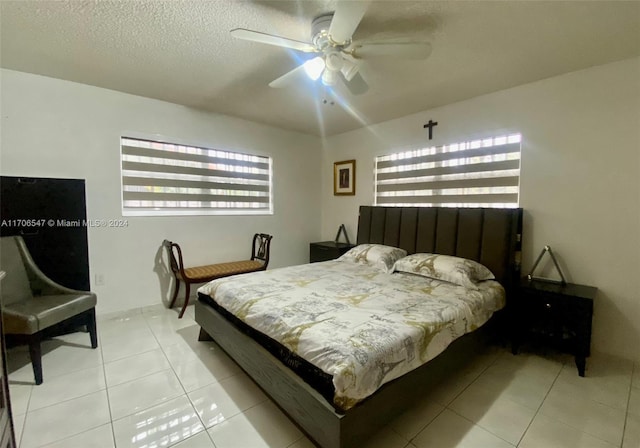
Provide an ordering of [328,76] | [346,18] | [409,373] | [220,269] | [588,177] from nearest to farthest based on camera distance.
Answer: [346,18]
[409,373]
[328,76]
[588,177]
[220,269]

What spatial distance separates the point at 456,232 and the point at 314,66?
2201 millimetres

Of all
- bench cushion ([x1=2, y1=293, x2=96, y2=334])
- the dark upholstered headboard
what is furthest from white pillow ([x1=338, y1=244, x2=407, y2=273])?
bench cushion ([x1=2, y1=293, x2=96, y2=334])

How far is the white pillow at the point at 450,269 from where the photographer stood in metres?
2.58

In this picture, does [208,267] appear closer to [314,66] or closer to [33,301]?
[33,301]

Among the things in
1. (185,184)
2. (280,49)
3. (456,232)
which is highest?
(280,49)

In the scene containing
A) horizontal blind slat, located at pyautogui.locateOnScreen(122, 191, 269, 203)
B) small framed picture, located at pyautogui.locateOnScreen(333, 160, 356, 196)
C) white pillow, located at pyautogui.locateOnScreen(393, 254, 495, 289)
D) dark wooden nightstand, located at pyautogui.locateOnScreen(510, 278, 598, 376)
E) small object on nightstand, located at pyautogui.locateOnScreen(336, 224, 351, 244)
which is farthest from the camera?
small object on nightstand, located at pyautogui.locateOnScreen(336, 224, 351, 244)

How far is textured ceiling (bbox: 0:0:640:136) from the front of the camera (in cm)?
176

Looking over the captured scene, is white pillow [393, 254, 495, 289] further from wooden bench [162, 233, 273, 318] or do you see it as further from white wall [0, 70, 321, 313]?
white wall [0, 70, 321, 313]

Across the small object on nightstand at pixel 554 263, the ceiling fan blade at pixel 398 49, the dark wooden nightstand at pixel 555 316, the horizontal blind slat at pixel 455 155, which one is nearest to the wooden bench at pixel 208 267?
the horizontal blind slat at pixel 455 155

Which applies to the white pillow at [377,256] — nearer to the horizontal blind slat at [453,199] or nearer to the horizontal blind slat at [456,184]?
the horizontal blind slat at [453,199]

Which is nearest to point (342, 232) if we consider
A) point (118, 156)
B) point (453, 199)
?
point (453, 199)

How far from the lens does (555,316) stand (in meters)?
2.35

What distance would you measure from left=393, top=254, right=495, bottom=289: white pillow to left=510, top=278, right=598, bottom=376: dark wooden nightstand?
1.10 ft

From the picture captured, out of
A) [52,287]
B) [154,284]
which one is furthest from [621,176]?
[52,287]
